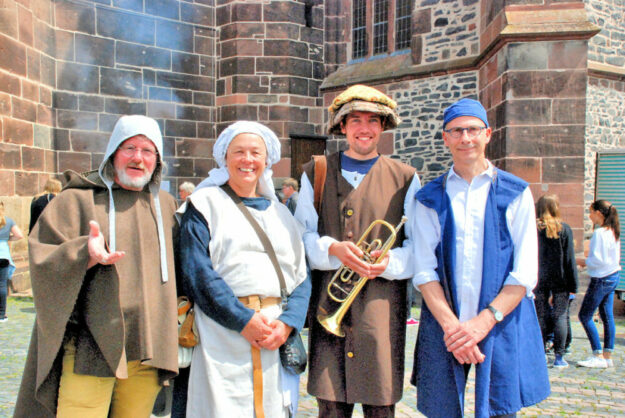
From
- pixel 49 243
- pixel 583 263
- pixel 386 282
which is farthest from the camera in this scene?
pixel 583 263

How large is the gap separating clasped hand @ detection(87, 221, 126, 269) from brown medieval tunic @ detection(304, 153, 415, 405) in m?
1.10

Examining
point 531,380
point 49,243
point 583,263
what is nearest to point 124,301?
point 49,243

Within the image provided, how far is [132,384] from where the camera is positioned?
2404 millimetres

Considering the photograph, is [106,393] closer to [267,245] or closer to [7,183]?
[267,245]

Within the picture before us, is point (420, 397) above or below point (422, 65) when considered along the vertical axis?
below

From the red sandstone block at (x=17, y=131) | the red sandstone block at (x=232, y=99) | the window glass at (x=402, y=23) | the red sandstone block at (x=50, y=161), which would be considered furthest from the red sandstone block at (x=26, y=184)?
the window glass at (x=402, y=23)

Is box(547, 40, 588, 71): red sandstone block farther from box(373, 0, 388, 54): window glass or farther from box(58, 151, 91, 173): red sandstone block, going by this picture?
box(58, 151, 91, 173): red sandstone block

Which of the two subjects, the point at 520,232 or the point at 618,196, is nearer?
the point at 520,232

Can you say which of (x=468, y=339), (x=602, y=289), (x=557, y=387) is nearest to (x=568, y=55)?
(x=602, y=289)

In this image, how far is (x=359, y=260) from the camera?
263 centimetres

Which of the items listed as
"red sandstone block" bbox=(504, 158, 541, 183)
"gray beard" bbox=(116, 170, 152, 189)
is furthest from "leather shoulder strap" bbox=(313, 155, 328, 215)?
"red sandstone block" bbox=(504, 158, 541, 183)

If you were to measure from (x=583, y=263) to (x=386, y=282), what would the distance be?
5.08 m

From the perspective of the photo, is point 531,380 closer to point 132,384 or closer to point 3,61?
point 132,384

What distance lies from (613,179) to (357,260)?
23.5 feet
